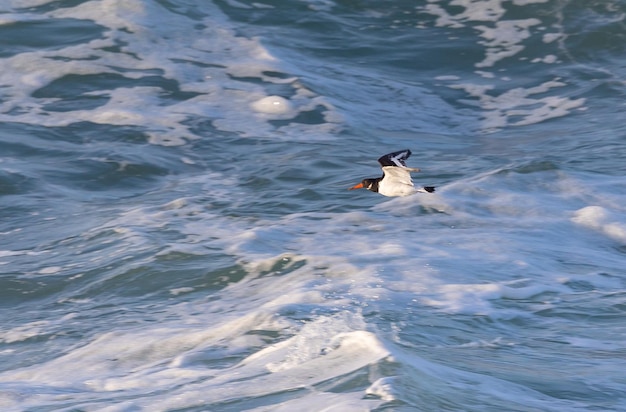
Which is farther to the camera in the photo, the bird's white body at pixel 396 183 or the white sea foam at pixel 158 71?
the white sea foam at pixel 158 71

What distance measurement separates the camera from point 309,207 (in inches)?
432

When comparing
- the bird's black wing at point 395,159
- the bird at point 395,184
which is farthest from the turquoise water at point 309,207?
the bird's black wing at point 395,159

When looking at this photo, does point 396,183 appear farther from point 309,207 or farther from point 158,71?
point 158,71

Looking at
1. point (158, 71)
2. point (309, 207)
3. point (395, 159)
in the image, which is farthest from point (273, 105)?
point (395, 159)

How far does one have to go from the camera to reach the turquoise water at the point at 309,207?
255 inches

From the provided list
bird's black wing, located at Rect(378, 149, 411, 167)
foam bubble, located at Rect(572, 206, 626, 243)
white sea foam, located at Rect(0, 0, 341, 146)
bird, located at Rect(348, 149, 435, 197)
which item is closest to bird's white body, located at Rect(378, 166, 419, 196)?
bird, located at Rect(348, 149, 435, 197)

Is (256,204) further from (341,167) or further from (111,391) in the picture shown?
(111,391)

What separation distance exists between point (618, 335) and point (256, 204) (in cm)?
470

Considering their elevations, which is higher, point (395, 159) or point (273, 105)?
point (395, 159)

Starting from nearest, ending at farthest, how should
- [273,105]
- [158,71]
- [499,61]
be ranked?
[273,105] → [158,71] → [499,61]

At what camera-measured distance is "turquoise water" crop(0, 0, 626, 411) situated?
21.2 ft

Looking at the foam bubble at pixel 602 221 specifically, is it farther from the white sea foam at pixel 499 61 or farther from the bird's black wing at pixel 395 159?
the white sea foam at pixel 499 61

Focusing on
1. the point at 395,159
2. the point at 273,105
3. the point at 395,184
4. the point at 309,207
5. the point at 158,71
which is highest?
the point at 395,159

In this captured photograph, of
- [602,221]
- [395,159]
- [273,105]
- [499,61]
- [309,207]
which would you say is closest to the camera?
[395,159]
